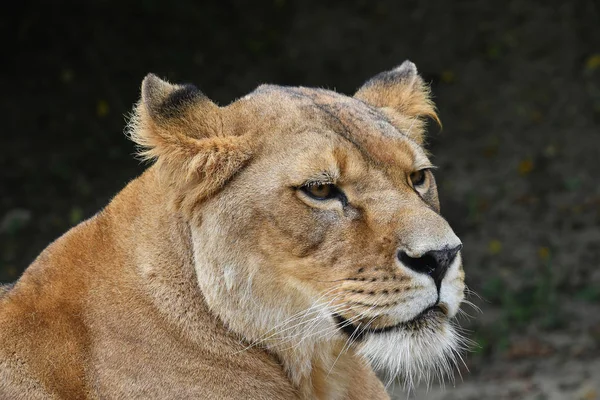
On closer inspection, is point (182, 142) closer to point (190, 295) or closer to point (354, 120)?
point (190, 295)

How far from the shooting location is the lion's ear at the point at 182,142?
142 inches

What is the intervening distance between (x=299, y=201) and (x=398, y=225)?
39 centimetres

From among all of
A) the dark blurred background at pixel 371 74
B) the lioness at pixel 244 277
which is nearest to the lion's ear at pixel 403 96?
the lioness at pixel 244 277

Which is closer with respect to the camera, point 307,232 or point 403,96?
point 307,232

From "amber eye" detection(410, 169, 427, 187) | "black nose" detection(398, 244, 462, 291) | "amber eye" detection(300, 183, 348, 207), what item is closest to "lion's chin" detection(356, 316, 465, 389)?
"black nose" detection(398, 244, 462, 291)

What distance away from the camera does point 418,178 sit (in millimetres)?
3891

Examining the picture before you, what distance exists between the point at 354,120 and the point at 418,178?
1.20 feet

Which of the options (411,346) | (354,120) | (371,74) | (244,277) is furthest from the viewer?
(371,74)

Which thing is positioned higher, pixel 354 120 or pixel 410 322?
pixel 354 120

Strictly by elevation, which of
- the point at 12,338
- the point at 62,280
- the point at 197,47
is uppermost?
the point at 197,47

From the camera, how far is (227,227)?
11.7ft

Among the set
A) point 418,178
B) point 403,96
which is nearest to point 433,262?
point 418,178

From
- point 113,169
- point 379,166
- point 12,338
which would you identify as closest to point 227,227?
point 379,166

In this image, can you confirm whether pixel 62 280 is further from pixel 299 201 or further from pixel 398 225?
pixel 398 225
